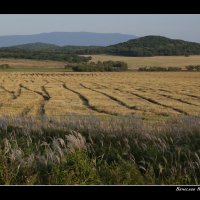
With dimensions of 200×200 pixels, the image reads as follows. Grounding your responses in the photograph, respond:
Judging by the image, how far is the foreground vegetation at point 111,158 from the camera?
561 cm

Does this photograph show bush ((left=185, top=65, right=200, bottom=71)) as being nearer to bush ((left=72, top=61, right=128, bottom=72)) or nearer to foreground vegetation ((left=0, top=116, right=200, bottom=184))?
bush ((left=72, top=61, right=128, bottom=72))

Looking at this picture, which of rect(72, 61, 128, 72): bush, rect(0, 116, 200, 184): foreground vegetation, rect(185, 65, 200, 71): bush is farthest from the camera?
rect(72, 61, 128, 72): bush

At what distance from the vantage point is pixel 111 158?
6488 millimetres

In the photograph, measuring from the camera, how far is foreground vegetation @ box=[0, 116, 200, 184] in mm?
5609

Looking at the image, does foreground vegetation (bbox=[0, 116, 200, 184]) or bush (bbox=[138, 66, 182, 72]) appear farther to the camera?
bush (bbox=[138, 66, 182, 72])

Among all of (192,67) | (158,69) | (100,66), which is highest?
(100,66)

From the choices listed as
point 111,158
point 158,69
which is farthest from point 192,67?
point 111,158

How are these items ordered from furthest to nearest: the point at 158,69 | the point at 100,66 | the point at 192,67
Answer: the point at 100,66 → the point at 158,69 → the point at 192,67

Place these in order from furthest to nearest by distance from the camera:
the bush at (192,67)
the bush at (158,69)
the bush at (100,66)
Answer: the bush at (100,66)
the bush at (158,69)
the bush at (192,67)

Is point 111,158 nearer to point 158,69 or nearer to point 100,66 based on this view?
point 158,69

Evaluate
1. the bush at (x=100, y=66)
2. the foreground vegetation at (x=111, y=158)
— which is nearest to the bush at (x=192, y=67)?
the bush at (x=100, y=66)

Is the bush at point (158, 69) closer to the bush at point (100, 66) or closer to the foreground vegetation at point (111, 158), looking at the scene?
the bush at point (100, 66)

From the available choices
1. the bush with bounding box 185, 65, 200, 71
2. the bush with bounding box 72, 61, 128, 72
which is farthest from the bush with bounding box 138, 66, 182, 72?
the bush with bounding box 72, 61, 128, 72
